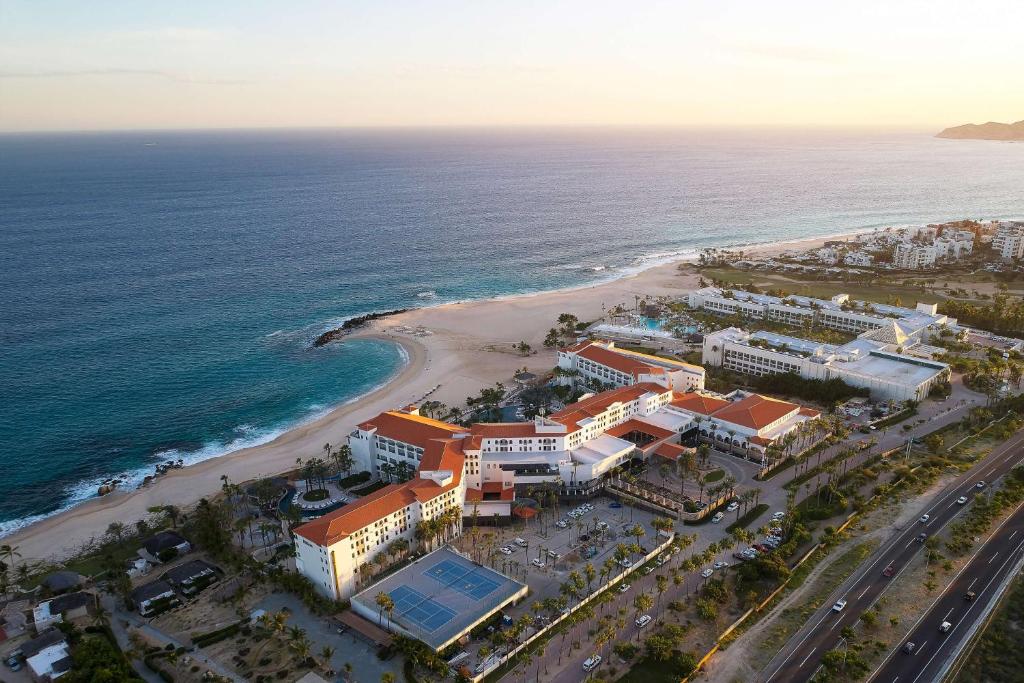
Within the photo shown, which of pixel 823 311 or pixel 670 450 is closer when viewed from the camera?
pixel 670 450

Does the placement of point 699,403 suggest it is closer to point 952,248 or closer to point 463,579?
point 463,579

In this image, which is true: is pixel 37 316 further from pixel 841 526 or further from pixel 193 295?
pixel 841 526

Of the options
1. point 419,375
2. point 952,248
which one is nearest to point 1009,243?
point 952,248

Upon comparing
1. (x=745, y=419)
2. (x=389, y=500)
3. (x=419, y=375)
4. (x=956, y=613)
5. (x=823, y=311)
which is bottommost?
(x=419, y=375)

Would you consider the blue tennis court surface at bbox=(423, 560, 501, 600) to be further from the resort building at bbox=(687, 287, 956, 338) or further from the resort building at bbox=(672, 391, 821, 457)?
the resort building at bbox=(687, 287, 956, 338)

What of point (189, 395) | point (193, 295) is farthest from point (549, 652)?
point (193, 295)

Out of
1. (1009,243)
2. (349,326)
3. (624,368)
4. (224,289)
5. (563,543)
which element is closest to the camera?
(563,543)

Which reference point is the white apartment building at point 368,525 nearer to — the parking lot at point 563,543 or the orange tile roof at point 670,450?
the parking lot at point 563,543

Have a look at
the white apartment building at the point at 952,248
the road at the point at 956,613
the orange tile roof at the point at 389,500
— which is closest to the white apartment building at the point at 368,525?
the orange tile roof at the point at 389,500
